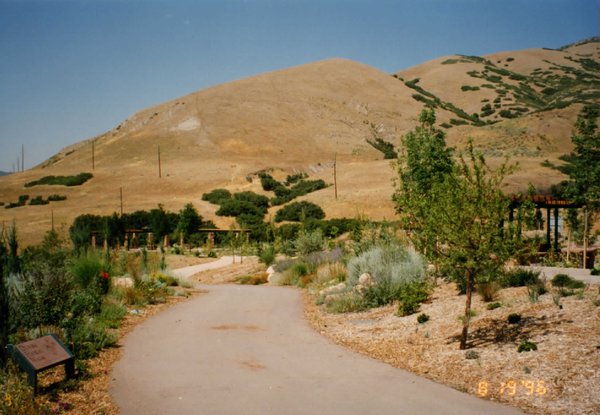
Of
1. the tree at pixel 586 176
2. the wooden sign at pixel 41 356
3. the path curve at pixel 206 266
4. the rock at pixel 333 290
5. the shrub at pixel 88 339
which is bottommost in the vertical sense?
the path curve at pixel 206 266

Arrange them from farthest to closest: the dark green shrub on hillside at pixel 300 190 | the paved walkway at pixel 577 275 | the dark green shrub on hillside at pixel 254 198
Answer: the dark green shrub on hillside at pixel 300 190 → the dark green shrub on hillside at pixel 254 198 → the paved walkway at pixel 577 275

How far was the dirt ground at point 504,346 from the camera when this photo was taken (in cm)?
630

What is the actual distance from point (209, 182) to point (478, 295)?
170 feet

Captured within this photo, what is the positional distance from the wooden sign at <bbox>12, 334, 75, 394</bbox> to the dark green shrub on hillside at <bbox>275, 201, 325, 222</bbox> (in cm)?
3753

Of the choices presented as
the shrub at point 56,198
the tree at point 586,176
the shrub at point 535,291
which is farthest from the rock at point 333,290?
the shrub at point 56,198

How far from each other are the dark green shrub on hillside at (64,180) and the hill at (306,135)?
1558 millimetres

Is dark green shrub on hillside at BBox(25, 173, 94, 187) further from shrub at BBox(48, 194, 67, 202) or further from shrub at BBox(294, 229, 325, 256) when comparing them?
shrub at BBox(294, 229, 325, 256)

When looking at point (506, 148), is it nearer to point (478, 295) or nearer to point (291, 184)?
point (291, 184)

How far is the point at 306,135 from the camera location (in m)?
80.6

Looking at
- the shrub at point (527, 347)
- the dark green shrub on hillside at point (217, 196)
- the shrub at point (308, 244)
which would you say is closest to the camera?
the shrub at point (527, 347)

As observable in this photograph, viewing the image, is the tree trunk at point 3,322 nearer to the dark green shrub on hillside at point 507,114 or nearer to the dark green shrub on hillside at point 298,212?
the dark green shrub on hillside at point 298,212

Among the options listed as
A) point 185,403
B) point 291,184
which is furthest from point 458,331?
point 291,184

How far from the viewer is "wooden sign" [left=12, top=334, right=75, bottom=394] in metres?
6.55

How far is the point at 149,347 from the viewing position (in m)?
9.47
